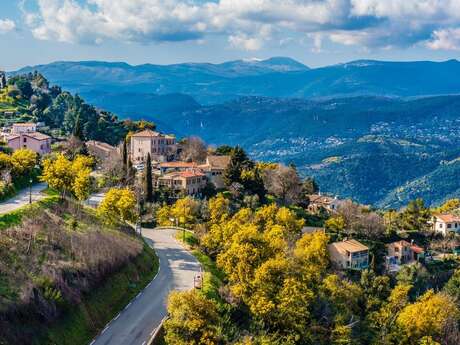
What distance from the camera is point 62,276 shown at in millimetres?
31875

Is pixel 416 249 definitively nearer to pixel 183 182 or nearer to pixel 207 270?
pixel 183 182

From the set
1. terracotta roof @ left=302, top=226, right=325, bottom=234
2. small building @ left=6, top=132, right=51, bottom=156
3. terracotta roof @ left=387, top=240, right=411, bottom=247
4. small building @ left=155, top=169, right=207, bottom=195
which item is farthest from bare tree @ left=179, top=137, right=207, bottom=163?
terracotta roof @ left=387, top=240, right=411, bottom=247

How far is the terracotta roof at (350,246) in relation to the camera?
65.6m

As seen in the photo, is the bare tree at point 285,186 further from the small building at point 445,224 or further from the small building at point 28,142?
the small building at point 28,142

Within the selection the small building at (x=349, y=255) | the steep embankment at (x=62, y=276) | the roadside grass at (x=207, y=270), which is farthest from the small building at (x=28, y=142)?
the small building at (x=349, y=255)

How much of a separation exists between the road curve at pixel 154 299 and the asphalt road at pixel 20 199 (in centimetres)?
1119

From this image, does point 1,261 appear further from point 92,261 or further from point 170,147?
point 170,147

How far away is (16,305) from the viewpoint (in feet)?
90.1

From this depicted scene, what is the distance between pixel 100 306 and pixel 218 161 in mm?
50998

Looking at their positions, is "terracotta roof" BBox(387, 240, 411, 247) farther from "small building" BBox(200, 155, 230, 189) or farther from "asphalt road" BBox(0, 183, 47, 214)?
"asphalt road" BBox(0, 183, 47, 214)

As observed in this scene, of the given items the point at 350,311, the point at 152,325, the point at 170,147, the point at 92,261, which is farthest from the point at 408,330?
the point at 170,147

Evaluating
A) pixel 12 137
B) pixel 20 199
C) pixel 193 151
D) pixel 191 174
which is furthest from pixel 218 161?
pixel 20 199

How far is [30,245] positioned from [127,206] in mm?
17522

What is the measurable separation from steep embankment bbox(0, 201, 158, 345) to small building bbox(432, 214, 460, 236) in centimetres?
5673
